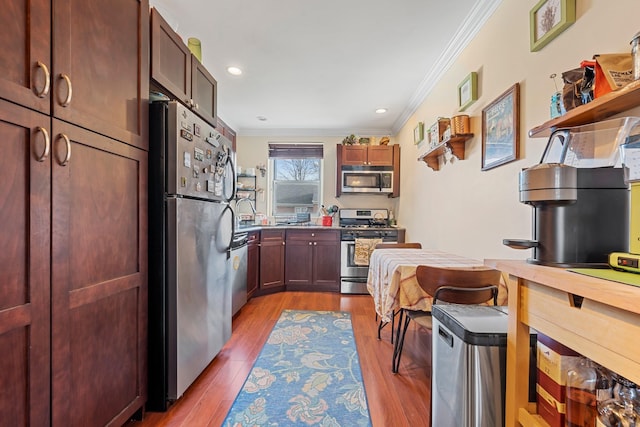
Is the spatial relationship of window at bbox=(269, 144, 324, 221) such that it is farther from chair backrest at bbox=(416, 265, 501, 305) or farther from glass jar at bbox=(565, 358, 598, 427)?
glass jar at bbox=(565, 358, 598, 427)

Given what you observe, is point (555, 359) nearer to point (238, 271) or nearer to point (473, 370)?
point (473, 370)

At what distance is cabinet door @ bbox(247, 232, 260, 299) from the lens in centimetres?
352

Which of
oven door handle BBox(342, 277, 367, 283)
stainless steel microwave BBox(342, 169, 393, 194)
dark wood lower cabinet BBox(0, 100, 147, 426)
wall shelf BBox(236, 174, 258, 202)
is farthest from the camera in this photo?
wall shelf BBox(236, 174, 258, 202)

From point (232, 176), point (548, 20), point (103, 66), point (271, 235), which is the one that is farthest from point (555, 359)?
point (271, 235)

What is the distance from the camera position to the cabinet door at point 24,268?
87 centimetres

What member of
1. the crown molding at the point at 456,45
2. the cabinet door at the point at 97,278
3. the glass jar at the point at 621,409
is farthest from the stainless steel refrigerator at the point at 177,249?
the crown molding at the point at 456,45

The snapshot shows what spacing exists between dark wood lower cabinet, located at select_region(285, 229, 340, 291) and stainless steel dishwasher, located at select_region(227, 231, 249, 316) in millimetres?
969

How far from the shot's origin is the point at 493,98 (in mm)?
1888

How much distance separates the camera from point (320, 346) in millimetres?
2371

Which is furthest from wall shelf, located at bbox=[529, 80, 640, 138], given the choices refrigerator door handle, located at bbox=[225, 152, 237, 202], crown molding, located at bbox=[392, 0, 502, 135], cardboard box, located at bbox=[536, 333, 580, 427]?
refrigerator door handle, located at bbox=[225, 152, 237, 202]

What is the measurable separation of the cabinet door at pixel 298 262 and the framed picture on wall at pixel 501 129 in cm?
259

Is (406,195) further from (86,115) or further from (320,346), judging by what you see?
(86,115)

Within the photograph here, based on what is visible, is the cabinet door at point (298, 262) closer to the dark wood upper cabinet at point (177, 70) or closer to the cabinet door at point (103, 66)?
the dark wood upper cabinet at point (177, 70)

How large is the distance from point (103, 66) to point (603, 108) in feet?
6.07
